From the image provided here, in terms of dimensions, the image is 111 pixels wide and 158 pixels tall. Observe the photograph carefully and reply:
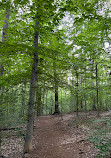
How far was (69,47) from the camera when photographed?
9.70 metres

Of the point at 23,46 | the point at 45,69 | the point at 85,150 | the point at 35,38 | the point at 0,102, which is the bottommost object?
the point at 85,150

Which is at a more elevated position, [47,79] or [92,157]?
[47,79]

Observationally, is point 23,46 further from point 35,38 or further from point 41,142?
point 41,142

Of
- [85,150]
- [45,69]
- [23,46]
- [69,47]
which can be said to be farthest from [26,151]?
[69,47]

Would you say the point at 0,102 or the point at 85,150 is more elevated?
the point at 0,102

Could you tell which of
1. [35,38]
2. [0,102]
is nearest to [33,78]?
[35,38]

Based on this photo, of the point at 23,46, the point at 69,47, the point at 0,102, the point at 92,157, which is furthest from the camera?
the point at 69,47

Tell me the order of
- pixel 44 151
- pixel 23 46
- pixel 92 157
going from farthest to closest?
1. pixel 44 151
2. pixel 23 46
3. pixel 92 157

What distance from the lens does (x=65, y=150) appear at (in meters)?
6.03

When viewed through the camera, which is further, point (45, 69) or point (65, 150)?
point (45, 69)

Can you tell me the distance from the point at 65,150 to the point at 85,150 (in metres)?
1.05

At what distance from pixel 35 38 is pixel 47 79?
96.1 inches

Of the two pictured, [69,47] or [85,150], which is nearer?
[85,150]

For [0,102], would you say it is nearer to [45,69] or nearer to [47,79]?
[47,79]
